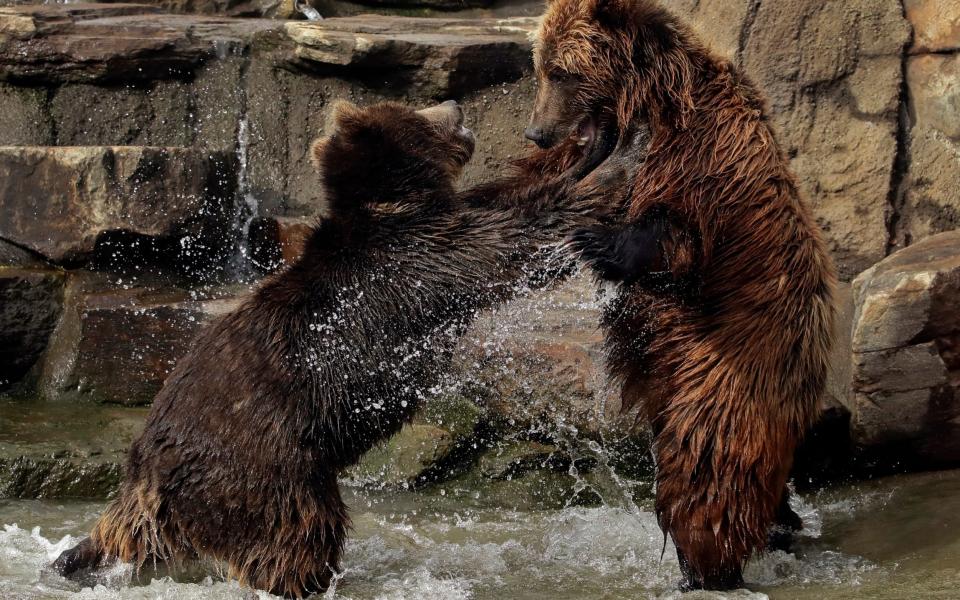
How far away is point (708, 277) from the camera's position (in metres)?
5.40

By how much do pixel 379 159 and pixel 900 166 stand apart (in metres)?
4.03

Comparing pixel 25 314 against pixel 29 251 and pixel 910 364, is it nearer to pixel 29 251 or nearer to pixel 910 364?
pixel 29 251

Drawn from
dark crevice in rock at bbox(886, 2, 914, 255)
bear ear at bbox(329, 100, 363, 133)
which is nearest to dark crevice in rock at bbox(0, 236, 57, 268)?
bear ear at bbox(329, 100, 363, 133)

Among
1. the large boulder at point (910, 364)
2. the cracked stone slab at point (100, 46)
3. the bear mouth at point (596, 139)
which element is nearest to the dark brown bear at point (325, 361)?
the bear mouth at point (596, 139)

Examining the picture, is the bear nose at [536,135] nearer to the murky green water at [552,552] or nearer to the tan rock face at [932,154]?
the murky green water at [552,552]

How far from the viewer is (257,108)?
9.80 m

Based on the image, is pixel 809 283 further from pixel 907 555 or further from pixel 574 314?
pixel 574 314

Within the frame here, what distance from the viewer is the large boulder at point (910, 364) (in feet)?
21.4

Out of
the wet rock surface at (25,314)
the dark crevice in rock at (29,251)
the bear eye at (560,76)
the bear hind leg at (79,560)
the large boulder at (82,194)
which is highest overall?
the bear eye at (560,76)

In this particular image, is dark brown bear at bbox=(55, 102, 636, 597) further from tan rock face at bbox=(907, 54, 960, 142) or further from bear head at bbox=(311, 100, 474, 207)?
tan rock face at bbox=(907, 54, 960, 142)

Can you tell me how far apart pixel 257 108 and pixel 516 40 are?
7.19ft

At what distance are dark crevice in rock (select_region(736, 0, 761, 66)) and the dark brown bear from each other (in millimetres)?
3014

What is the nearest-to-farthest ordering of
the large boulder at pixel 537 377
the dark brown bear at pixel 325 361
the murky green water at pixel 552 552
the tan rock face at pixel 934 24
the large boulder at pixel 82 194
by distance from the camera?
the dark brown bear at pixel 325 361
the murky green water at pixel 552 552
the large boulder at pixel 537 377
the tan rock face at pixel 934 24
the large boulder at pixel 82 194

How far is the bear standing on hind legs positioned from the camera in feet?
17.5
